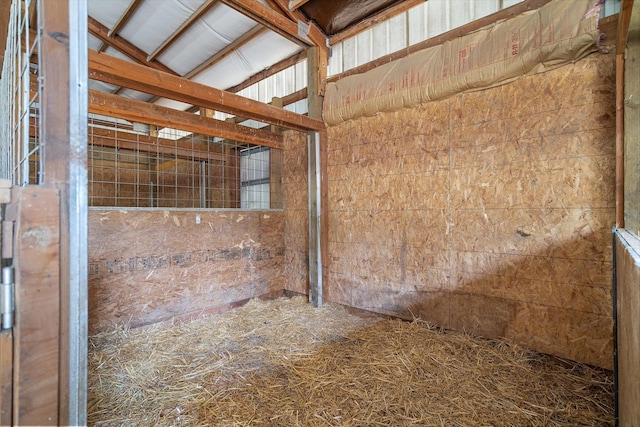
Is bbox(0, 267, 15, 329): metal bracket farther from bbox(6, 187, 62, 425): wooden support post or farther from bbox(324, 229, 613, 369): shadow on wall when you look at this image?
bbox(324, 229, 613, 369): shadow on wall

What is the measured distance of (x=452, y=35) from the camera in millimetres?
2572

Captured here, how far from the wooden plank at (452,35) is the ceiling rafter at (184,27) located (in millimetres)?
1488

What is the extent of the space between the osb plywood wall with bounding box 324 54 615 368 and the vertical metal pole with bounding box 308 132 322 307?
0.31 m

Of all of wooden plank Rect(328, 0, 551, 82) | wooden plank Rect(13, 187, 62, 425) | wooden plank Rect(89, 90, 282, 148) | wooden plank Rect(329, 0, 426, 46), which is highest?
wooden plank Rect(329, 0, 426, 46)

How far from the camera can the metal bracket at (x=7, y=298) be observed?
766 millimetres

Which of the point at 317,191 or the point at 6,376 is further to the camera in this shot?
the point at 317,191

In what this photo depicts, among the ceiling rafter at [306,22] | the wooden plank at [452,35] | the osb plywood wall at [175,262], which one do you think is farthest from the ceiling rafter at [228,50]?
the osb plywood wall at [175,262]

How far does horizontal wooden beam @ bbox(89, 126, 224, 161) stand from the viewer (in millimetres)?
3596

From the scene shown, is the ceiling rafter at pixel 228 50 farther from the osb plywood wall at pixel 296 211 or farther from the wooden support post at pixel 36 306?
the wooden support post at pixel 36 306

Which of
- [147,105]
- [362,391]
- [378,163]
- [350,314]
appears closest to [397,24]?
[378,163]

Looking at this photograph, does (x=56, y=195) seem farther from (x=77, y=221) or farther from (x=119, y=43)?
(x=119, y=43)

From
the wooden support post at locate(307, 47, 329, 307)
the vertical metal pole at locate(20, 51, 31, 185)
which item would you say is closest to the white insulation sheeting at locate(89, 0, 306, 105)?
the wooden support post at locate(307, 47, 329, 307)

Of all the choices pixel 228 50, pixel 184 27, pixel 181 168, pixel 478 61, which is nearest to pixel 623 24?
pixel 478 61

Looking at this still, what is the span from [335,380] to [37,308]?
1.67 meters
